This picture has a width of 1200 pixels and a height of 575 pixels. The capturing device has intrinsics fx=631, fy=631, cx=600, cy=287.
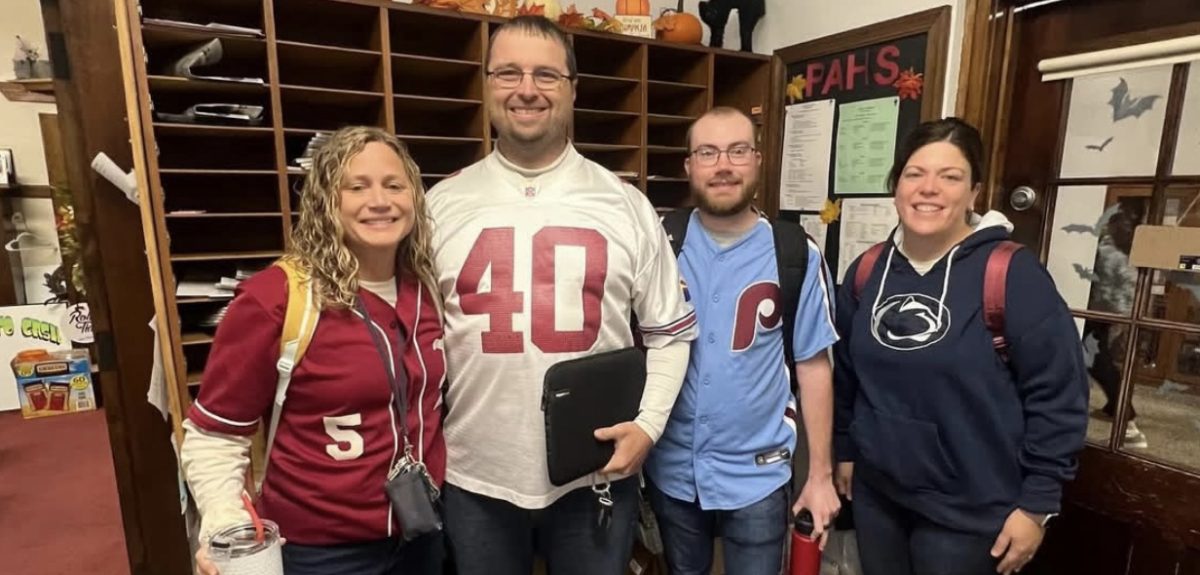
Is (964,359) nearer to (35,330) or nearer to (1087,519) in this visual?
(1087,519)

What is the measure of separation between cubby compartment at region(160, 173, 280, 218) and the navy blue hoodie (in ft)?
5.66

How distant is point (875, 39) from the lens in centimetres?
205

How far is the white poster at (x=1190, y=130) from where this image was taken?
1412 mm

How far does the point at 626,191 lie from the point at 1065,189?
4.06 feet

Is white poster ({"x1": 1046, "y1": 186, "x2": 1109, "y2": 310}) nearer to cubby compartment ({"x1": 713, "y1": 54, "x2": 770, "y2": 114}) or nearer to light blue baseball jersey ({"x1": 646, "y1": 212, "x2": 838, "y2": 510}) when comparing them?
light blue baseball jersey ({"x1": 646, "y1": 212, "x2": 838, "y2": 510})

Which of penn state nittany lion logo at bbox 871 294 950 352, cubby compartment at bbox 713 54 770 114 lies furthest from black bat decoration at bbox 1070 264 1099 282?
cubby compartment at bbox 713 54 770 114

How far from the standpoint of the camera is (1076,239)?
1.64 meters

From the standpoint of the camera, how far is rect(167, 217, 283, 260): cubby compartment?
6.39 feet

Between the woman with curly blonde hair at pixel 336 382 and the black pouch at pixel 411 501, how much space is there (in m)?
0.02

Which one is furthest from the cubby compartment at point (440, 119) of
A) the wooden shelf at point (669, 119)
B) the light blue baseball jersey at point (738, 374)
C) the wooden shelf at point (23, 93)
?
the wooden shelf at point (23, 93)

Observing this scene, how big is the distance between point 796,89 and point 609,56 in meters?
0.70

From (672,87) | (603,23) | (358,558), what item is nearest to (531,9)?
(603,23)

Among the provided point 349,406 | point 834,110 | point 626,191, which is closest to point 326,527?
point 349,406

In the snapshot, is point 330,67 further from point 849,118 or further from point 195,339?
point 849,118
